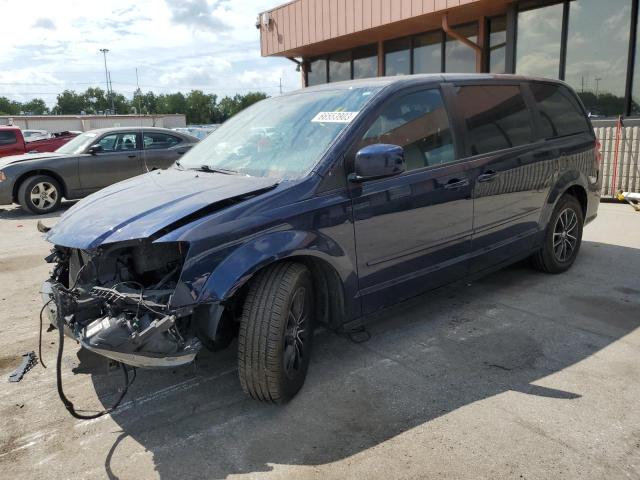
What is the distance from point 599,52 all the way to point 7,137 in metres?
13.3

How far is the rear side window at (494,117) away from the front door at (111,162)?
788 cm

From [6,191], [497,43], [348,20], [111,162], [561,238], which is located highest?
[348,20]

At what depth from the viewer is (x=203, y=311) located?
2.65 meters

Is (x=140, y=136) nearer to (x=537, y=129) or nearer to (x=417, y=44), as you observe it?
(x=417, y=44)

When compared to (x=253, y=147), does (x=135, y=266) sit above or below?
below

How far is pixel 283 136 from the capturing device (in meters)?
3.49

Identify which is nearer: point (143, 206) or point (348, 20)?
point (143, 206)

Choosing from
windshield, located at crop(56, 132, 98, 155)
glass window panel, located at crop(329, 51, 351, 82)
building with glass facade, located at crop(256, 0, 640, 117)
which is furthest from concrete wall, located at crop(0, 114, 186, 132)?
windshield, located at crop(56, 132, 98, 155)

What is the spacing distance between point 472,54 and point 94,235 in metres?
10.6

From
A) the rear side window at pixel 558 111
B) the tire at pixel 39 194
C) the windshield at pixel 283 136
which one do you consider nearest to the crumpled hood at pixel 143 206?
the windshield at pixel 283 136

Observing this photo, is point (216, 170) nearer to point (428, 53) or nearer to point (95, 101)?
point (428, 53)

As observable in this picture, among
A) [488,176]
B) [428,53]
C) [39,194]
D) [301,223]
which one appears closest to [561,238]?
[488,176]

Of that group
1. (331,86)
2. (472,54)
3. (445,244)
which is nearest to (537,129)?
(445,244)

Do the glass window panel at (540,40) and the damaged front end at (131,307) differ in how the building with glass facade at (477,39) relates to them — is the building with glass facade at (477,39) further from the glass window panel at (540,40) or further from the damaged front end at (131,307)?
the damaged front end at (131,307)
